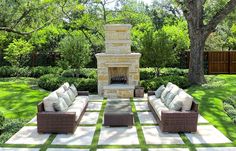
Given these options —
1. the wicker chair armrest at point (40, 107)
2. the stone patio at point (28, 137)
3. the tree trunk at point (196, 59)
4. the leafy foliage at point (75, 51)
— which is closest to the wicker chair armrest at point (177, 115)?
the stone patio at point (28, 137)

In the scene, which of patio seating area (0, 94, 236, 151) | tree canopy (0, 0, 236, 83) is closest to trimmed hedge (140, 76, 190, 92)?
tree canopy (0, 0, 236, 83)

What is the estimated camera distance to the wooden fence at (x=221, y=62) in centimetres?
2336

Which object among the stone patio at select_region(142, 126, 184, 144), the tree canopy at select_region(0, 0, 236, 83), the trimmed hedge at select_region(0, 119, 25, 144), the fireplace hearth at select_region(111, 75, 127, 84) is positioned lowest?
the stone patio at select_region(142, 126, 184, 144)

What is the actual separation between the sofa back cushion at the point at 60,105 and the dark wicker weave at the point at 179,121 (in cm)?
290

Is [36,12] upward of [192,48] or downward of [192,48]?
upward

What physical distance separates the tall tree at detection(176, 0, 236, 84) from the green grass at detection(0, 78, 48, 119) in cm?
781

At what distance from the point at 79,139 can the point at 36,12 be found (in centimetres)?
898

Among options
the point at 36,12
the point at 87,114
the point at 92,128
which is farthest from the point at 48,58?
the point at 92,128

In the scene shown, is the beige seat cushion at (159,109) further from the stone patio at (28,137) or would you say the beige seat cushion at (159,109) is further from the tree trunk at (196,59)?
the tree trunk at (196,59)

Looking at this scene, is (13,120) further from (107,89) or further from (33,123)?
(107,89)

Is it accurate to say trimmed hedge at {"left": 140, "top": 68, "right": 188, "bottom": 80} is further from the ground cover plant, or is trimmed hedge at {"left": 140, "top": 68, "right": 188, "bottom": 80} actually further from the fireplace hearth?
the ground cover plant

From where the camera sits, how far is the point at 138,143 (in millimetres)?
8633

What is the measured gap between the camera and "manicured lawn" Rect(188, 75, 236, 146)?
33.1 feet

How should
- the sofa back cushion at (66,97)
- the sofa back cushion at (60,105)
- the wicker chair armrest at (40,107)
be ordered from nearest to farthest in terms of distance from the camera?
the wicker chair armrest at (40,107) → the sofa back cushion at (60,105) → the sofa back cushion at (66,97)
